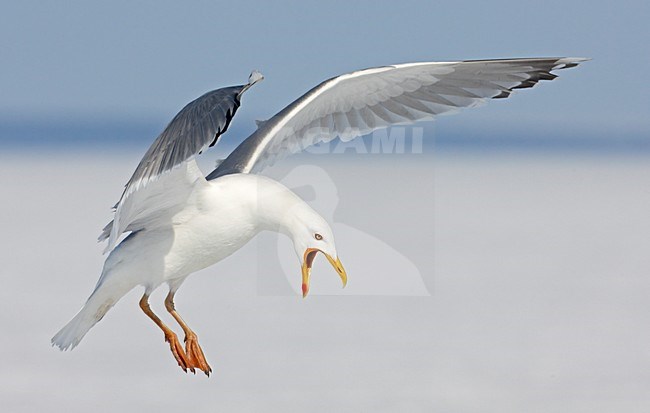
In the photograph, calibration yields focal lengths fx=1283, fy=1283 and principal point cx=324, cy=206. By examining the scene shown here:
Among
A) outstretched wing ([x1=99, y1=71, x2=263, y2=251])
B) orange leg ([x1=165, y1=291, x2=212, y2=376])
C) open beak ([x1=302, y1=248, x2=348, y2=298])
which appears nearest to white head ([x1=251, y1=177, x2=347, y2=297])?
open beak ([x1=302, y1=248, x2=348, y2=298])

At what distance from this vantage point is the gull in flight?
3666 mm

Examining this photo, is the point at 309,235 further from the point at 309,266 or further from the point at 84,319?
the point at 84,319

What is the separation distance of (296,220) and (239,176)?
241 millimetres

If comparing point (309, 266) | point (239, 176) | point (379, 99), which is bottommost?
point (309, 266)

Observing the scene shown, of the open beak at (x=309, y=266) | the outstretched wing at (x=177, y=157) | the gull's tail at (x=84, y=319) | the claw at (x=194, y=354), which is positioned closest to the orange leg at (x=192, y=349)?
the claw at (x=194, y=354)

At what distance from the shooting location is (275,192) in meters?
3.87

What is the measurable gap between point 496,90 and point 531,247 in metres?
3.14

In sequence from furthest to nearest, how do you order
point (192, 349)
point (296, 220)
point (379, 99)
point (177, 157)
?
point (379, 99) < point (192, 349) < point (296, 220) < point (177, 157)

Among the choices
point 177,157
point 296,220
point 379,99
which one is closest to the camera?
point 177,157

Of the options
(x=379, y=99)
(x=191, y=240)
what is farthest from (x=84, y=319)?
(x=379, y=99)

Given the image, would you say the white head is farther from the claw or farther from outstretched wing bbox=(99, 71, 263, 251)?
the claw

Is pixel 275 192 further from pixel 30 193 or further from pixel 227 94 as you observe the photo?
pixel 30 193

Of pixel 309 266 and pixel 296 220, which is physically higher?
pixel 296 220

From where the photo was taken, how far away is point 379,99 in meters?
4.38
